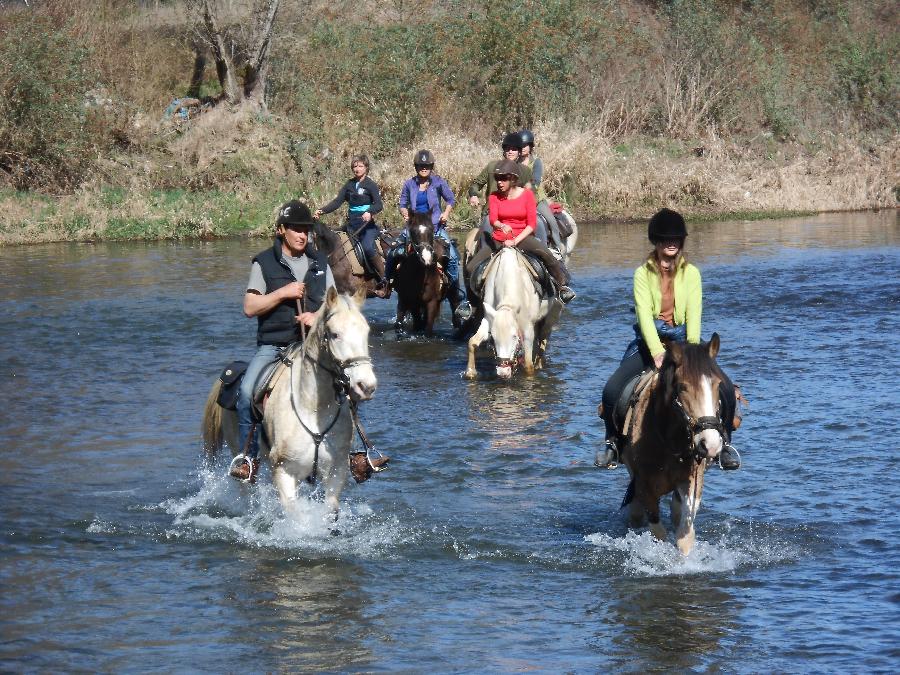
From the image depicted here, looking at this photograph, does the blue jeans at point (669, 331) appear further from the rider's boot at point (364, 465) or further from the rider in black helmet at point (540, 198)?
the rider in black helmet at point (540, 198)

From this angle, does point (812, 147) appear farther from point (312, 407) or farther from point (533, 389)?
point (312, 407)

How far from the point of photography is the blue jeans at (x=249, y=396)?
814 cm

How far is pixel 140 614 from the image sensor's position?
732 centimetres

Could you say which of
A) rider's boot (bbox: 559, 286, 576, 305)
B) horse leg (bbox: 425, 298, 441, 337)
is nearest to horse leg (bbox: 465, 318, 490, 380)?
rider's boot (bbox: 559, 286, 576, 305)

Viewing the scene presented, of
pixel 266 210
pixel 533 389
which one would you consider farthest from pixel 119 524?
pixel 266 210

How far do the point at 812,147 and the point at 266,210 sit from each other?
18372 millimetres

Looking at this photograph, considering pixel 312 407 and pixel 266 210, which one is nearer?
pixel 312 407

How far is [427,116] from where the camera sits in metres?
36.5

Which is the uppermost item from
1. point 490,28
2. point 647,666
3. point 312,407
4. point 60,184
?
point 490,28

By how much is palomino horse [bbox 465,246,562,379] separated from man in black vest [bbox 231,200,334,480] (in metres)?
5.74

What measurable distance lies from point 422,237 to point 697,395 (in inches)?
411

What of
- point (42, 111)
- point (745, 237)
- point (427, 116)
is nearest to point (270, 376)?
point (745, 237)

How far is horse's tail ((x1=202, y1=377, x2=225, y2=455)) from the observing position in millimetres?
8992

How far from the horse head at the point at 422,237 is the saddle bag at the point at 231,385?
840cm
